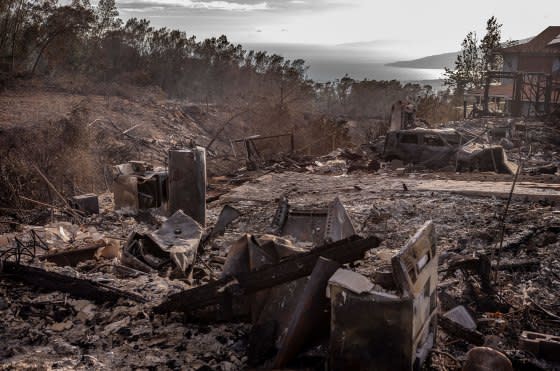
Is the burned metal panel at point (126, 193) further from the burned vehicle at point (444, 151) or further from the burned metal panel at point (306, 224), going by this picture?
the burned vehicle at point (444, 151)

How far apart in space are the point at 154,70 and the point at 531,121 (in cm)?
2414

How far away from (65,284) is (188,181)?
3.83m

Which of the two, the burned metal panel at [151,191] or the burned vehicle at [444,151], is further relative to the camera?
the burned vehicle at [444,151]

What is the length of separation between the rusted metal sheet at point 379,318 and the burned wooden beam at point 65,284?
2.46m

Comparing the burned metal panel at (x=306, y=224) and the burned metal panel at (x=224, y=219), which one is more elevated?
the burned metal panel at (x=306, y=224)

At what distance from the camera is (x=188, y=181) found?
9352mm

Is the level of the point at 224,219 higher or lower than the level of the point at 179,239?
lower

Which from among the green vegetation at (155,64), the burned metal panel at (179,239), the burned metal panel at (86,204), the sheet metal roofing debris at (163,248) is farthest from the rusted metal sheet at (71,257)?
the green vegetation at (155,64)

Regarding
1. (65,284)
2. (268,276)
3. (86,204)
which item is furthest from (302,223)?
(86,204)

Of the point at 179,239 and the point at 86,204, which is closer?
the point at 179,239

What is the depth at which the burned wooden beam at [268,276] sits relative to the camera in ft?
14.5

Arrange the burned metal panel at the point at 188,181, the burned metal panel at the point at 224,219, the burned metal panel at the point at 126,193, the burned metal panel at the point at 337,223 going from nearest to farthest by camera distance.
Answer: the burned metal panel at the point at 337,223, the burned metal panel at the point at 224,219, the burned metal panel at the point at 188,181, the burned metal panel at the point at 126,193

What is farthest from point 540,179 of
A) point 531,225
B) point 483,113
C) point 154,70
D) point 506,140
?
point 154,70

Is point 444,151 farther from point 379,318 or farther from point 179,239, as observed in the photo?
point 379,318
